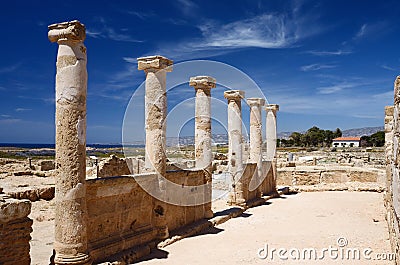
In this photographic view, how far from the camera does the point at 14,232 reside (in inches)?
207

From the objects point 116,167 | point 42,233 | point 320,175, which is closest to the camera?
point 42,233

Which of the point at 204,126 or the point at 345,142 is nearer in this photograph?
the point at 204,126

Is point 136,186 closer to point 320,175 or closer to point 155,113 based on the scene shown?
point 155,113

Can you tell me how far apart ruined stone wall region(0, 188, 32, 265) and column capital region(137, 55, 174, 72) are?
4415 mm

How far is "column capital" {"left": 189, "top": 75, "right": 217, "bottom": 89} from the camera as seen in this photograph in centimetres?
1104

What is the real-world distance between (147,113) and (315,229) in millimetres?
5565

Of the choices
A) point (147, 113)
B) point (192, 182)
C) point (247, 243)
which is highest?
point (147, 113)

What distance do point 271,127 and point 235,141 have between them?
545cm

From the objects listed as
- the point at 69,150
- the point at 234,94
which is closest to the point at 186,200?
the point at 69,150

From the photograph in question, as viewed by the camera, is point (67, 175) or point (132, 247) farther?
point (132, 247)

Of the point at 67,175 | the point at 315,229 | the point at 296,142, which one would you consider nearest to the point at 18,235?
the point at 67,175

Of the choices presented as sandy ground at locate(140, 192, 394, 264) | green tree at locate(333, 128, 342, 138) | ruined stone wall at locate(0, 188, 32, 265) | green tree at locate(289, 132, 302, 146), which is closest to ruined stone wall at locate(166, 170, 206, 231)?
sandy ground at locate(140, 192, 394, 264)

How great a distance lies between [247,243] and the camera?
8.87 m

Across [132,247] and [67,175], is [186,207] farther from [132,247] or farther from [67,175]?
[67,175]
